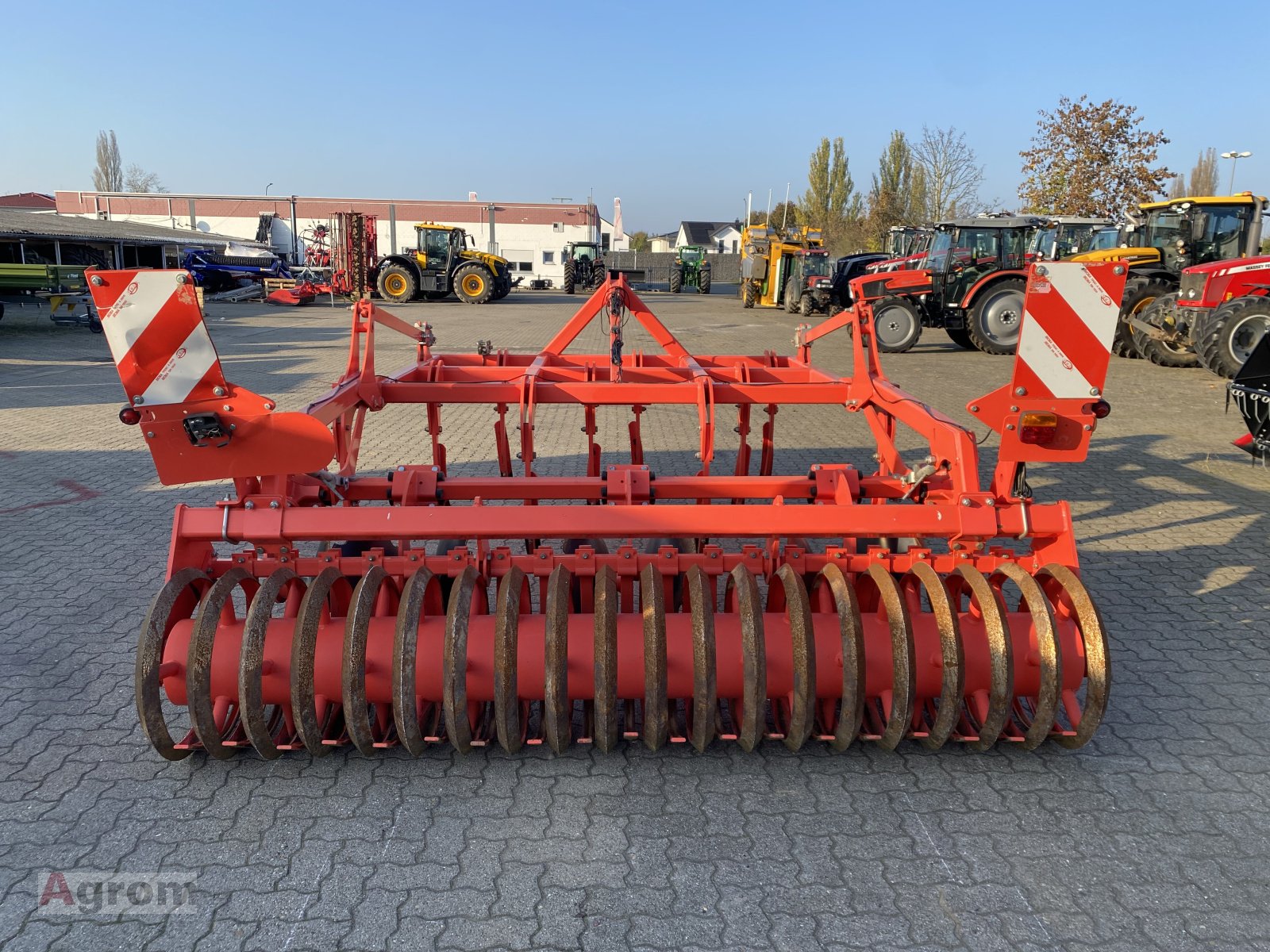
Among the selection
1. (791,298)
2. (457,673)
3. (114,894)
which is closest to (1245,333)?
(457,673)

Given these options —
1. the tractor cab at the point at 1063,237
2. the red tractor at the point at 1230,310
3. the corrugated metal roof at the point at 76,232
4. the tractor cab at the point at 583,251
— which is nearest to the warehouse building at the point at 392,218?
the tractor cab at the point at 583,251

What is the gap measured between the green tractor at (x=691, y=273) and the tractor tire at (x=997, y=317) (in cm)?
2344

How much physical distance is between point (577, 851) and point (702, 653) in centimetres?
67

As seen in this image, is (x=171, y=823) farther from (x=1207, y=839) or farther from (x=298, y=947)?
(x=1207, y=839)

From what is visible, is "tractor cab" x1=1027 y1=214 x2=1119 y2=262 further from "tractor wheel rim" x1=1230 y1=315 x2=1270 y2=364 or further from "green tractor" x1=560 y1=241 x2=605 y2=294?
"green tractor" x1=560 y1=241 x2=605 y2=294

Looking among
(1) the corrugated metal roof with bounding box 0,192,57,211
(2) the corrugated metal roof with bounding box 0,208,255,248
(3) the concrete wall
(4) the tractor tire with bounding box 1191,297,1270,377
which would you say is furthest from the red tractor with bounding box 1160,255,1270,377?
(1) the corrugated metal roof with bounding box 0,192,57,211

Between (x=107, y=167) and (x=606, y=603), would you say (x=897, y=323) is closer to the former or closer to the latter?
(x=606, y=603)

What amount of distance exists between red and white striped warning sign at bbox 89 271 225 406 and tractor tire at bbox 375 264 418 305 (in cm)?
2415

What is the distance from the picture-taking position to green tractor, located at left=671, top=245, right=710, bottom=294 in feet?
121

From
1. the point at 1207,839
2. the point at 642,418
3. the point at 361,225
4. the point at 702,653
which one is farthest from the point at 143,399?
the point at 361,225

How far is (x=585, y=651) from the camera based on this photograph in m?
2.71

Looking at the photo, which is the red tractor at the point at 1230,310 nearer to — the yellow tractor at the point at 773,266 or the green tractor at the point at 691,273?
the yellow tractor at the point at 773,266

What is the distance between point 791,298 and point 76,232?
19472 mm

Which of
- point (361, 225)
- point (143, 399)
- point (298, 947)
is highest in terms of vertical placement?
point (361, 225)
